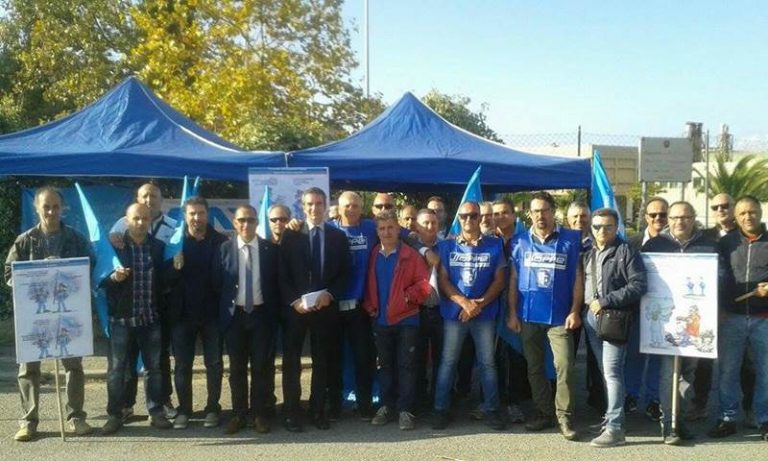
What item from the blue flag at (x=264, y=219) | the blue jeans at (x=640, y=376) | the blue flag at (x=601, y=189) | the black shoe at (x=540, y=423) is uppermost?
the blue flag at (x=601, y=189)

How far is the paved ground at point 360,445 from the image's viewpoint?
5.27 meters

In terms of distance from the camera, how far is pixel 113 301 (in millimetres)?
5691

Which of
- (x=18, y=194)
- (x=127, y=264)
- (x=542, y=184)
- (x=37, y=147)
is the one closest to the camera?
(x=127, y=264)

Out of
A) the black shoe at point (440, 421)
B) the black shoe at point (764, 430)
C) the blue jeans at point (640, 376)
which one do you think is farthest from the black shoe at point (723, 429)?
the black shoe at point (440, 421)

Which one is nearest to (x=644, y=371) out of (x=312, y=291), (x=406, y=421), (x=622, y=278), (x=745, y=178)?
(x=622, y=278)

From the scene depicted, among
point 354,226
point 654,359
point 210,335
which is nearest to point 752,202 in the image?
point 654,359

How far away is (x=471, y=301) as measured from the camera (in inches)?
231

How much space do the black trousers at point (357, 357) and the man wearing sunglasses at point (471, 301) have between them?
602 mm

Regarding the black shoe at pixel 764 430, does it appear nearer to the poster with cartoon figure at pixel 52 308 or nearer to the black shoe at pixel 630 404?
the black shoe at pixel 630 404

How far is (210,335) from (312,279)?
3.13ft

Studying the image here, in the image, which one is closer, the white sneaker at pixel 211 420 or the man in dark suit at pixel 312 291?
the man in dark suit at pixel 312 291

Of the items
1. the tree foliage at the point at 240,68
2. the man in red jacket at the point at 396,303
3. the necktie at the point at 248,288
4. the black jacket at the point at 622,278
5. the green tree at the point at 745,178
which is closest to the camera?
the black jacket at the point at 622,278

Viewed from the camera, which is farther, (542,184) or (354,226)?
(542,184)

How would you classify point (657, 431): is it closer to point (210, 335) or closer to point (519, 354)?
point (519, 354)
